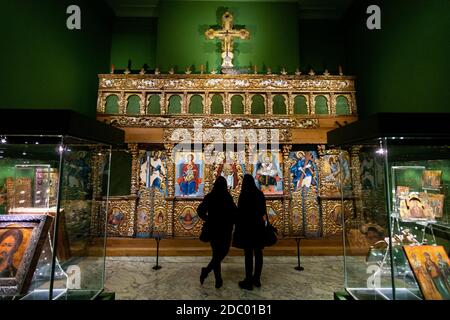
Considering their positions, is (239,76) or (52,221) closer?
(52,221)

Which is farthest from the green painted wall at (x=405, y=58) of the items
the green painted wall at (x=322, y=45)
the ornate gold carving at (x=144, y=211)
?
the ornate gold carving at (x=144, y=211)

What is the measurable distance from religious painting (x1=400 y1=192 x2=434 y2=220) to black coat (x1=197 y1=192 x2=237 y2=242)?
96.0 inches

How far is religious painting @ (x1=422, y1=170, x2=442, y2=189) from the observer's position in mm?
3107

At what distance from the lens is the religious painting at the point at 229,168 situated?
663cm

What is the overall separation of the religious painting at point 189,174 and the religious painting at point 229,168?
1.65 ft

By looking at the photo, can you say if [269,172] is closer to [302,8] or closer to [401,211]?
[401,211]

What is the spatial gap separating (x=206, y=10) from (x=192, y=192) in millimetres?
6658

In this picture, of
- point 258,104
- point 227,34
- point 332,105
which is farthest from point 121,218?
point 332,105

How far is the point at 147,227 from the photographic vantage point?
6.30 metres

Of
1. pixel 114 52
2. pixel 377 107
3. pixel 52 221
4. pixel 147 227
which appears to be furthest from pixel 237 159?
pixel 114 52

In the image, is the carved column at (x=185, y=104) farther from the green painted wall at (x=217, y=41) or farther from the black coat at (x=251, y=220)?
the black coat at (x=251, y=220)

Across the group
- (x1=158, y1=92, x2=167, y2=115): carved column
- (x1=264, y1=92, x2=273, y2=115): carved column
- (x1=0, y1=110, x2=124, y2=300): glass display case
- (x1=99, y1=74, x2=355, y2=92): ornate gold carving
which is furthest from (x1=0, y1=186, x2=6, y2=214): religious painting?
(x1=264, y1=92, x2=273, y2=115): carved column

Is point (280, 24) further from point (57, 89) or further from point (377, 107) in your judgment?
point (57, 89)

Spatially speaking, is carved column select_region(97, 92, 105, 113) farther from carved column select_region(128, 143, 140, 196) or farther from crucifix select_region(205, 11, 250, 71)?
crucifix select_region(205, 11, 250, 71)
